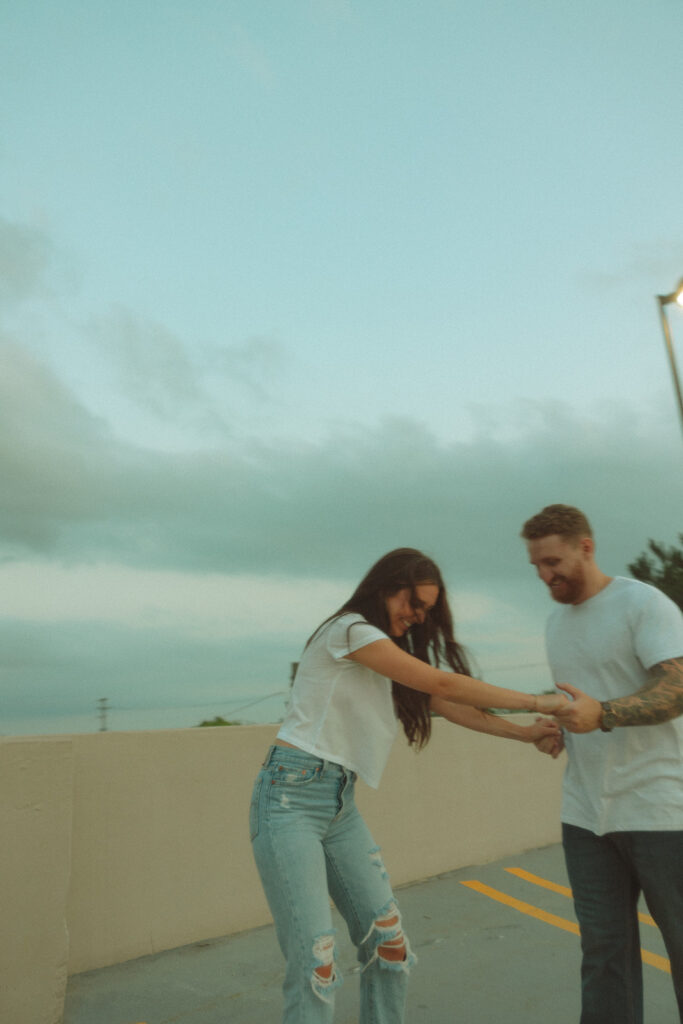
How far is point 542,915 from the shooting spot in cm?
547

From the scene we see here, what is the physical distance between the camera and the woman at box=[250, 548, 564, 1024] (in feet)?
8.15

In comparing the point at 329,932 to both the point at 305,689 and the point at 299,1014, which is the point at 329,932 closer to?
the point at 299,1014

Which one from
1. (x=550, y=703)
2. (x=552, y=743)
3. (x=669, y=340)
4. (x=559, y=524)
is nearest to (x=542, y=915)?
(x=552, y=743)

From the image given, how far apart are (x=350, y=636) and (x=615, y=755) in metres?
0.98

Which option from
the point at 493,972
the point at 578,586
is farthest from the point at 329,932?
the point at 493,972

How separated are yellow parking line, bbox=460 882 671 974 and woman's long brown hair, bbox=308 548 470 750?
2.52 metres

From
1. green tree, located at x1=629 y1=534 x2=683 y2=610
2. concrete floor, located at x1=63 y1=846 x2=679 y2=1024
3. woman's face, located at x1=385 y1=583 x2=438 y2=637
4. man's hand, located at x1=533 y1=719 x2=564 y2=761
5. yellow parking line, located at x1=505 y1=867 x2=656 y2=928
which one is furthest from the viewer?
green tree, located at x1=629 y1=534 x2=683 y2=610

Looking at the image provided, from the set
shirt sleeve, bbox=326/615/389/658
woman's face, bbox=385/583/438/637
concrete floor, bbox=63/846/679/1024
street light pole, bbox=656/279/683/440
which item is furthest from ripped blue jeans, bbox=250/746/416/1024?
street light pole, bbox=656/279/683/440

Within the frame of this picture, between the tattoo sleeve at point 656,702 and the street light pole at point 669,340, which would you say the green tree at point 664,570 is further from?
the tattoo sleeve at point 656,702

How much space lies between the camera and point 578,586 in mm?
3008

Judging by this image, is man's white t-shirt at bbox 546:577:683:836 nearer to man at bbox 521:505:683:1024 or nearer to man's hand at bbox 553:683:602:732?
man at bbox 521:505:683:1024

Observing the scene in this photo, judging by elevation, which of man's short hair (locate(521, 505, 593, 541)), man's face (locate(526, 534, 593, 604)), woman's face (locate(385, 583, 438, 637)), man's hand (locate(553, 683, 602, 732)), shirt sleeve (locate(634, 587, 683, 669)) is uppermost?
man's short hair (locate(521, 505, 593, 541))

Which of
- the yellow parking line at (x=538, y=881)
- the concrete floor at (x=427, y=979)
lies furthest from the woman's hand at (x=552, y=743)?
the yellow parking line at (x=538, y=881)

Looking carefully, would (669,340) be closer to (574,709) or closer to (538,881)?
(538,881)
